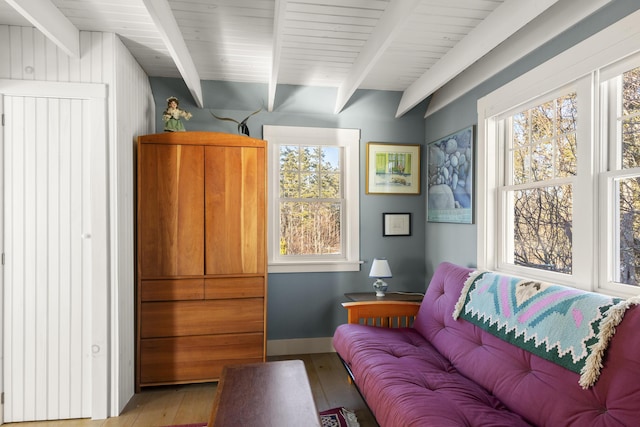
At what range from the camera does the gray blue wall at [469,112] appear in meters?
1.73

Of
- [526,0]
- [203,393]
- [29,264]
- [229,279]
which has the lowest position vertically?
[203,393]

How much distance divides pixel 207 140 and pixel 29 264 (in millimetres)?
1392

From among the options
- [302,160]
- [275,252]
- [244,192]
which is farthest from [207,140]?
[275,252]

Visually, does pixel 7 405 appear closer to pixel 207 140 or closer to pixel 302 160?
pixel 207 140

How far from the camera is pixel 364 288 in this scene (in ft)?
11.3

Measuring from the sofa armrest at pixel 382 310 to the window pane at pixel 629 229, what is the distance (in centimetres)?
134

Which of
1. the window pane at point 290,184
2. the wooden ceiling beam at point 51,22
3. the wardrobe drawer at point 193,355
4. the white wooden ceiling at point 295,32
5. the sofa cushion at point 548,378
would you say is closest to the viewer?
the sofa cushion at point 548,378

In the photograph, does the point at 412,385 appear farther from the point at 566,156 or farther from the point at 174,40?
the point at 174,40

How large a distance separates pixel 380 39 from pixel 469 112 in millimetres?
1057

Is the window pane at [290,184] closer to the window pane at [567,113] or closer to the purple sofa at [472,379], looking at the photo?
the purple sofa at [472,379]

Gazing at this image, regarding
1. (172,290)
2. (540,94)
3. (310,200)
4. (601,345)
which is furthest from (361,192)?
(601,345)

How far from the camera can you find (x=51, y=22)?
6.44ft

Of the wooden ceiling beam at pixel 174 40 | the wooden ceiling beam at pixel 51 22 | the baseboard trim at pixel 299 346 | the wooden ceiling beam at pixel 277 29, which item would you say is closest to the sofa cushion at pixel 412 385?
the baseboard trim at pixel 299 346

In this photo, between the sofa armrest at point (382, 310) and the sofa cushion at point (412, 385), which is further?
the sofa armrest at point (382, 310)
